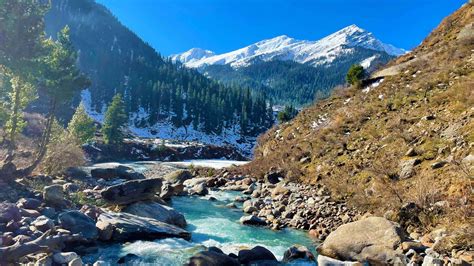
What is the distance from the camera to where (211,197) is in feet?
87.8

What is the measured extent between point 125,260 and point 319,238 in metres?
8.40

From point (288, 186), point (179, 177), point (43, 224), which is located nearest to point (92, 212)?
point (43, 224)

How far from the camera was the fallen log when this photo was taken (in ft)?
32.8

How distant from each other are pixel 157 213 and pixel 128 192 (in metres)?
2.22

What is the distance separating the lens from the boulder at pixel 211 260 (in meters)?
11.5

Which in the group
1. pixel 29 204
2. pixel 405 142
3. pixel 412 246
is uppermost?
pixel 405 142

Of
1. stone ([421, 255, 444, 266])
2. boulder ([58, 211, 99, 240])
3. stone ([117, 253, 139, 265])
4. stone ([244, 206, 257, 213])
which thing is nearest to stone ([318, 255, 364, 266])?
stone ([421, 255, 444, 266])

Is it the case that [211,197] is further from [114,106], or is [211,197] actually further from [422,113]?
[114,106]

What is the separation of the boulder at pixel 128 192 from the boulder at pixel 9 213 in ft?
18.2

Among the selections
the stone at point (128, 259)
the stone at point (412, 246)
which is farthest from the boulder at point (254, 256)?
the stone at point (412, 246)

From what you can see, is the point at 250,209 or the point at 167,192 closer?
the point at 250,209

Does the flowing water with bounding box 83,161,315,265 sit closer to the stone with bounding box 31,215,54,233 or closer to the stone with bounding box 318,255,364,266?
the stone with bounding box 318,255,364,266

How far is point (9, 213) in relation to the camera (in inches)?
512

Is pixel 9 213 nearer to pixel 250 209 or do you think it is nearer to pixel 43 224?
pixel 43 224
